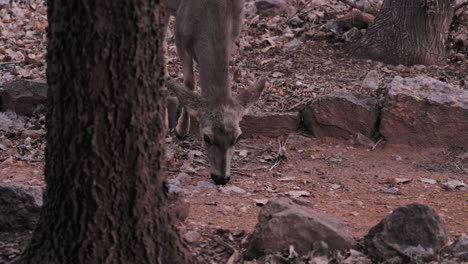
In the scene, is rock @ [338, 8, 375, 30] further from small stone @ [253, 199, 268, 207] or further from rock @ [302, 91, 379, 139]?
small stone @ [253, 199, 268, 207]

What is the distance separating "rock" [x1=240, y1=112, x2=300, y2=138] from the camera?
7020 mm

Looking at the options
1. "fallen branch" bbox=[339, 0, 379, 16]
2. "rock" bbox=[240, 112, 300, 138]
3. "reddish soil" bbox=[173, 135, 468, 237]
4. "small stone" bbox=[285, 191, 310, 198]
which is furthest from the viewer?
"fallen branch" bbox=[339, 0, 379, 16]

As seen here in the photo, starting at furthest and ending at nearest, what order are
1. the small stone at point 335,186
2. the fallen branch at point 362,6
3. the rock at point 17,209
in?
1. the fallen branch at point 362,6
2. the small stone at point 335,186
3. the rock at point 17,209

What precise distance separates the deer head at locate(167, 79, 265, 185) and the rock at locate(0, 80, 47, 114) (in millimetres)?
2115

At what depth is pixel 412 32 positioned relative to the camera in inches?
331

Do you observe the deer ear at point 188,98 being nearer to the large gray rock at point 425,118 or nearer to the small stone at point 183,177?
the small stone at point 183,177

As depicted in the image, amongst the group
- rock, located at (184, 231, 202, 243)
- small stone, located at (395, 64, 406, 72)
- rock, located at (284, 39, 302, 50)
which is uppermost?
rock, located at (284, 39, 302, 50)

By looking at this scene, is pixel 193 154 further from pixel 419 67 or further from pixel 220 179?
pixel 419 67

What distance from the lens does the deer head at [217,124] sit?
560cm

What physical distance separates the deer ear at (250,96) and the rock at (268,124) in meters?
1.04

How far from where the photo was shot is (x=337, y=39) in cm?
Result: 943

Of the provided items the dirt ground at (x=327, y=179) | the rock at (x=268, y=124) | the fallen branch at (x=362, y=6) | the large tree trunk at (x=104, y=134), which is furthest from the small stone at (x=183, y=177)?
the fallen branch at (x=362, y=6)

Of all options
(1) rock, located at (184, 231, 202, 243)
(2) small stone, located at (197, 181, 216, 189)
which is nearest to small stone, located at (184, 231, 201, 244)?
(1) rock, located at (184, 231, 202, 243)

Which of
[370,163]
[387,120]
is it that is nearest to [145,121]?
[370,163]
